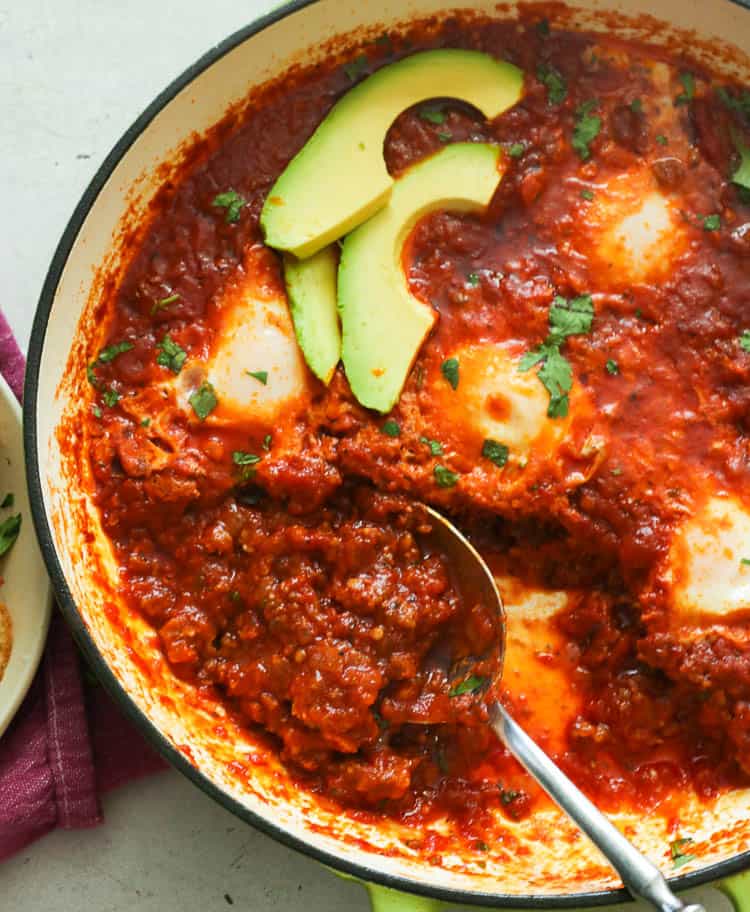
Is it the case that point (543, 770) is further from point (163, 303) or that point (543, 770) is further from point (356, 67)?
point (356, 67)

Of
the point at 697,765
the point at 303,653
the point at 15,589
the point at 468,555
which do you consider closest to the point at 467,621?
the point at 468,555

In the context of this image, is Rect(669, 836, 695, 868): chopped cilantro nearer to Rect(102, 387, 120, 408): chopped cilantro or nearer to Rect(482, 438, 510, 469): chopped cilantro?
Rect(482, 438, 510, 469): chopped cilantro

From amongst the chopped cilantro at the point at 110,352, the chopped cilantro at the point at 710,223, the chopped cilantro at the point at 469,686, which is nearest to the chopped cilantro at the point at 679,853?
the chopped cilantro at the point at 469,686

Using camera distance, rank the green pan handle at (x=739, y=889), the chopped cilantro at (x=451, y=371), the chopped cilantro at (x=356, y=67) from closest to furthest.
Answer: the green pan handle at (x=739, y=889), the chopped cilantro at (x=451, y=371), the chopped cilantro at (x=356, y=67)

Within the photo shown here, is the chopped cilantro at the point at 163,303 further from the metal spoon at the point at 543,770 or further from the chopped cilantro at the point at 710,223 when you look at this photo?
the chopped cilantro at the point at 710,223

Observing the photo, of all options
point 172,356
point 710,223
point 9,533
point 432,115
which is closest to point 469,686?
point 172,356

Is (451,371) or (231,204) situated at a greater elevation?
(231,204)

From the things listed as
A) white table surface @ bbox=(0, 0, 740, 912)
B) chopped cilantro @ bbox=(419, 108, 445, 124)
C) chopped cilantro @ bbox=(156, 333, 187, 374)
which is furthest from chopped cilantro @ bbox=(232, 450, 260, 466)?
chopped cilantro @ bbox=(419, 108, 445, 124)
